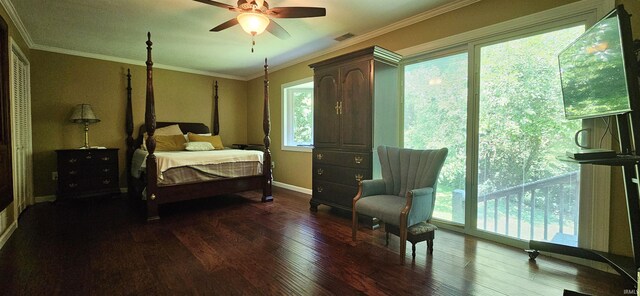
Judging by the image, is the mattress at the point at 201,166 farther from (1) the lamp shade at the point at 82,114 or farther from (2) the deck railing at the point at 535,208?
(2) the deck railing at the point at 535,208

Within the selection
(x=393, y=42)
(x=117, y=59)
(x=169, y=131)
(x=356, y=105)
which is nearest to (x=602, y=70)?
(x=356, y=105)

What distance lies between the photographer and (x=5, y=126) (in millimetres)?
2621

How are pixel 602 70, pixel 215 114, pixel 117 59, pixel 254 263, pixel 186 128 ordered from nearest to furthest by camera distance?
pixel 602 70, pixel 254 263, pixel 117 59, pixel 186 128, pixel 215 114

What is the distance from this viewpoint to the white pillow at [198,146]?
4586 mm

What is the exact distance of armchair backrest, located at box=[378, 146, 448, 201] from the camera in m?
2.43

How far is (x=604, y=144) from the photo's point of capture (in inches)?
81.8

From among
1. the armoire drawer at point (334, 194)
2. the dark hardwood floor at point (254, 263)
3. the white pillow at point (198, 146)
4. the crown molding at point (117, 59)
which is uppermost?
the crown molding at point (117, 59)

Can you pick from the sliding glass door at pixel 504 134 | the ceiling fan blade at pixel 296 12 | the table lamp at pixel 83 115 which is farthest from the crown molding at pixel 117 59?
the sliding glass door at pixel 504 134

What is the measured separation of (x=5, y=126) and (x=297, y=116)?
3.71 meters

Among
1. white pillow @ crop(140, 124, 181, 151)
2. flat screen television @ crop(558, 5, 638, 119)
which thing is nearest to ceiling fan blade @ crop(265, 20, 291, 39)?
flat screen television @ crop(558, 5, 638, 119)

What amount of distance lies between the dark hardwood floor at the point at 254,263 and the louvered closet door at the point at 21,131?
0.65 metres

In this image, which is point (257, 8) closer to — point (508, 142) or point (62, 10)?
point (62, 10)

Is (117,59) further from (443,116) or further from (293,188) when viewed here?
(443,116)

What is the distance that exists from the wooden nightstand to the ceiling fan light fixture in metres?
3.49
